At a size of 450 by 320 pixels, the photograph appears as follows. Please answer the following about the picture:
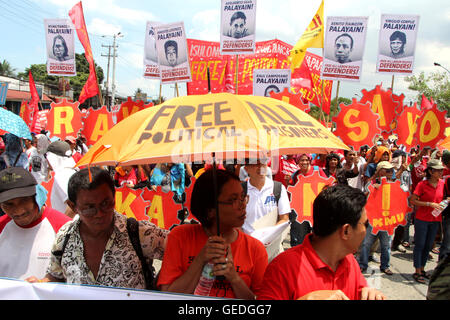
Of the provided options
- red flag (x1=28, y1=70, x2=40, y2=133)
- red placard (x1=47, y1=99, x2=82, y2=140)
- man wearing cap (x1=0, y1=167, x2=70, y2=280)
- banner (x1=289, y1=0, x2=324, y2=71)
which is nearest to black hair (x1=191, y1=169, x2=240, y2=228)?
man wearing cap (x1=0, y1=167, x2=70, y2=280)

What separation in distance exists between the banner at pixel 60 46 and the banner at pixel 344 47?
4.63m

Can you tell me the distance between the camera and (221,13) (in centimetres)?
605

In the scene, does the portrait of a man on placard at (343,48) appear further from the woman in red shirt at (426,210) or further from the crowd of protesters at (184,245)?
the crowd of protesters at (184,245)

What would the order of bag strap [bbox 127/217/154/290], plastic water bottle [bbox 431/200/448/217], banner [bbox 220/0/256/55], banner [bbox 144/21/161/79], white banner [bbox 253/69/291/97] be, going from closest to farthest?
bag strap [bbox 127/217/154/290], plastic water bottle [bbox 431/200/448/217], banner [bbox 220/0/256/55], white banner [bbox 253/69/291/97], banner [bbox 144/21/161/79]

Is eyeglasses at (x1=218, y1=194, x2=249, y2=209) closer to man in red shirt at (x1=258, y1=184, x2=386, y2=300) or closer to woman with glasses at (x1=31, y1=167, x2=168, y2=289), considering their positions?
man in red shirt at (x1=258, y1=184, x2=386, y2=300)

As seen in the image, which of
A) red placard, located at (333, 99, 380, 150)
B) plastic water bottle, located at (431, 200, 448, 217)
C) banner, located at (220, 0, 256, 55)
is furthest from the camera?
banner, located at (220, 0, 256, 55)

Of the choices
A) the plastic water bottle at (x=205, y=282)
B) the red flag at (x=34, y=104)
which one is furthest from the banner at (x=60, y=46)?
the plastic water bottle at (x=205, y=282)

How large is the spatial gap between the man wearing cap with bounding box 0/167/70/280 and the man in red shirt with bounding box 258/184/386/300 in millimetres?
1427

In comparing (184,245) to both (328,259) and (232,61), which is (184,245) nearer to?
(328,259)

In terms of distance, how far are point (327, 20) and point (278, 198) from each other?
11.6 feet

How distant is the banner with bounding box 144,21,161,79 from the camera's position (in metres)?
6.75

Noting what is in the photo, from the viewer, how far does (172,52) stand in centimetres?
588

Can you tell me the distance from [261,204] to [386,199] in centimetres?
205

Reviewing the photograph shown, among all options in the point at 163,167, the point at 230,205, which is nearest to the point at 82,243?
the point at 230,205
